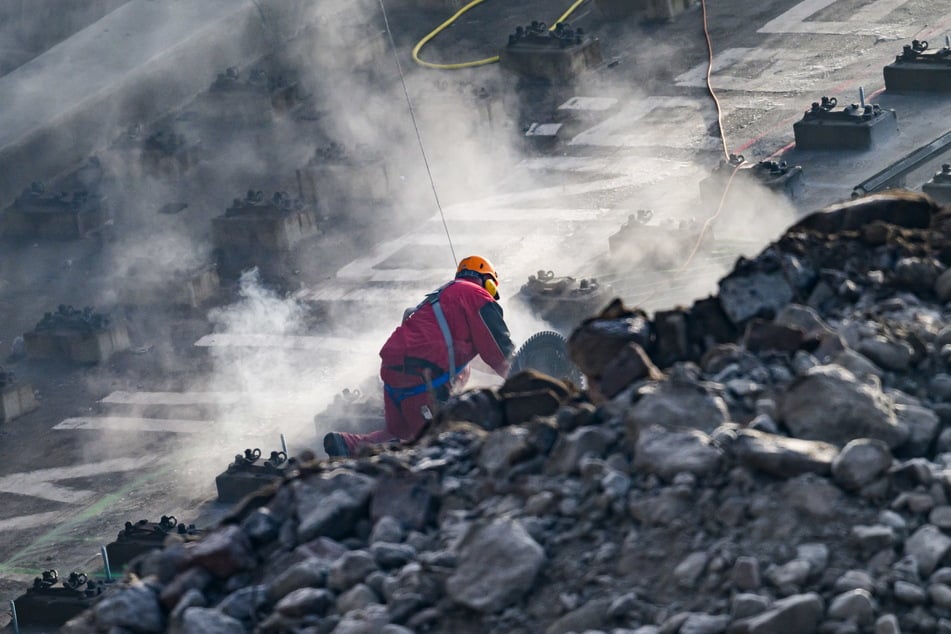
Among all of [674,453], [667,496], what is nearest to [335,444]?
[674,453]

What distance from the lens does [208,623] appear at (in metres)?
6.76

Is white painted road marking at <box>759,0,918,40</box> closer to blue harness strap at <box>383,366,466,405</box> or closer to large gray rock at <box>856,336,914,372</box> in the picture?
blue harness strap at <box>383,366,466,405</box>

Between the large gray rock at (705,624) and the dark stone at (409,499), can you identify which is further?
the dark stone at (409,499)

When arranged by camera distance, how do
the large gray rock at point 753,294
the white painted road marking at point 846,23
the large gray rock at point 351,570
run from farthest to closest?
the white painted road marking at point 846,23
the large gray rock at point 753,294
the large gray rock at point 351,570

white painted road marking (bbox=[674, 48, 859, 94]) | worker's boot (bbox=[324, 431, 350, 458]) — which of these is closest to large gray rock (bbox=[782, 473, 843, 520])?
worker's boot (bbox=[324, 431, 350, 458])

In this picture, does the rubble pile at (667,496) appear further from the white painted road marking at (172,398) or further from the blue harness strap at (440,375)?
the white painted road marking at (172,398)

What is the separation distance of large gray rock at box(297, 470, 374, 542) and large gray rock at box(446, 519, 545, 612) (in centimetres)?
72

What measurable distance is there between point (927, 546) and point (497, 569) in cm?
139

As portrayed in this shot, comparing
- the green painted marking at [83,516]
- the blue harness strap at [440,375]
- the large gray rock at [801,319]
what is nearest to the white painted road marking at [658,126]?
the green painted marking at [83,516]

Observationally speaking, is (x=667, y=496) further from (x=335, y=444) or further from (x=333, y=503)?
(x=335, y=444)

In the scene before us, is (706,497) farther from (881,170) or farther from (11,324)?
(11,324)

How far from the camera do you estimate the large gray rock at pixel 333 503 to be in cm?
711

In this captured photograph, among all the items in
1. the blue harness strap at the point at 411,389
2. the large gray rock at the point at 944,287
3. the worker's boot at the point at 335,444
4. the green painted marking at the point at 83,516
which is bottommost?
the green painted marking at the point at 83,516

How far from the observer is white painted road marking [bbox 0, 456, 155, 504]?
14.3 m
